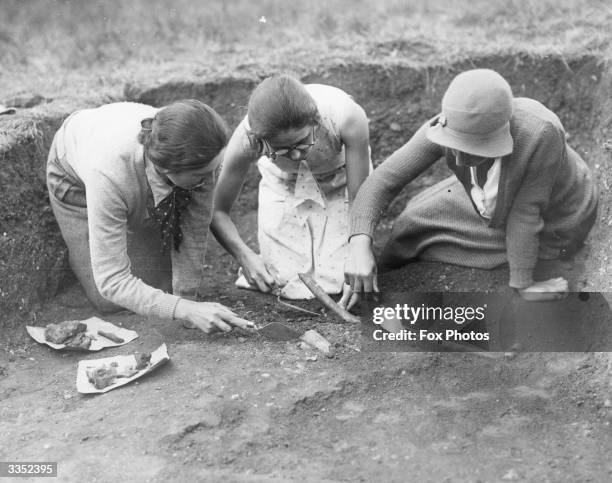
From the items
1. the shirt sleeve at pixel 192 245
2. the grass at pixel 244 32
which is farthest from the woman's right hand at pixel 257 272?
the grass at pixel 244 32

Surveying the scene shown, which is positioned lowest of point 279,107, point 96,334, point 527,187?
point 96,334

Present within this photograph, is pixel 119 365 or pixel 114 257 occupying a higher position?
pixel 114 257

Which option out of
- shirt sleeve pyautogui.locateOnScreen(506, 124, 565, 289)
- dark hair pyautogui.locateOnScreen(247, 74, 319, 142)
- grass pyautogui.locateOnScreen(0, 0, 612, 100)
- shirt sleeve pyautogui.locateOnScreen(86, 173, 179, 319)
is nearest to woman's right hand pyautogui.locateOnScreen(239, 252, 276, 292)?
shirt sleeve pyautogui.locateOnScreen(86, 173, 179, 319)

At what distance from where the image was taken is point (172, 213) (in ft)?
10.5

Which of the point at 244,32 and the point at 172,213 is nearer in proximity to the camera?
the point at 172,213

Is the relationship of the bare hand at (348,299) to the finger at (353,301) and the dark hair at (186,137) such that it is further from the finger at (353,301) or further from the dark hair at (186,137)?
the dark hair at (186,137)

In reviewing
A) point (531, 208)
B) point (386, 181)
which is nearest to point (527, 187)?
point (531, 208)

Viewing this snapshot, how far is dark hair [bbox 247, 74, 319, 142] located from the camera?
2893 mm

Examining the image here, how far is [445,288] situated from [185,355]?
120 cm

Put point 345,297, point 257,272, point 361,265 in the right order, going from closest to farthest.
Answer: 1. point 361,265
2. point 345,297
3. point 257,272

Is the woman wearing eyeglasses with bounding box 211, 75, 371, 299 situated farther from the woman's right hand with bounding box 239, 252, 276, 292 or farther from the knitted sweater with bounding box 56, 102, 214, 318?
the knitted sweater with bounding box 56, 102, 214, 318

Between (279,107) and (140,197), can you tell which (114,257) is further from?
(279,107)

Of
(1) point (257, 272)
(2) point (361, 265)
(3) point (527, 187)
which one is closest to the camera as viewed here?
(3) point (527, 187)

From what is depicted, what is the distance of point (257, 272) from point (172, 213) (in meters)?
0.58
